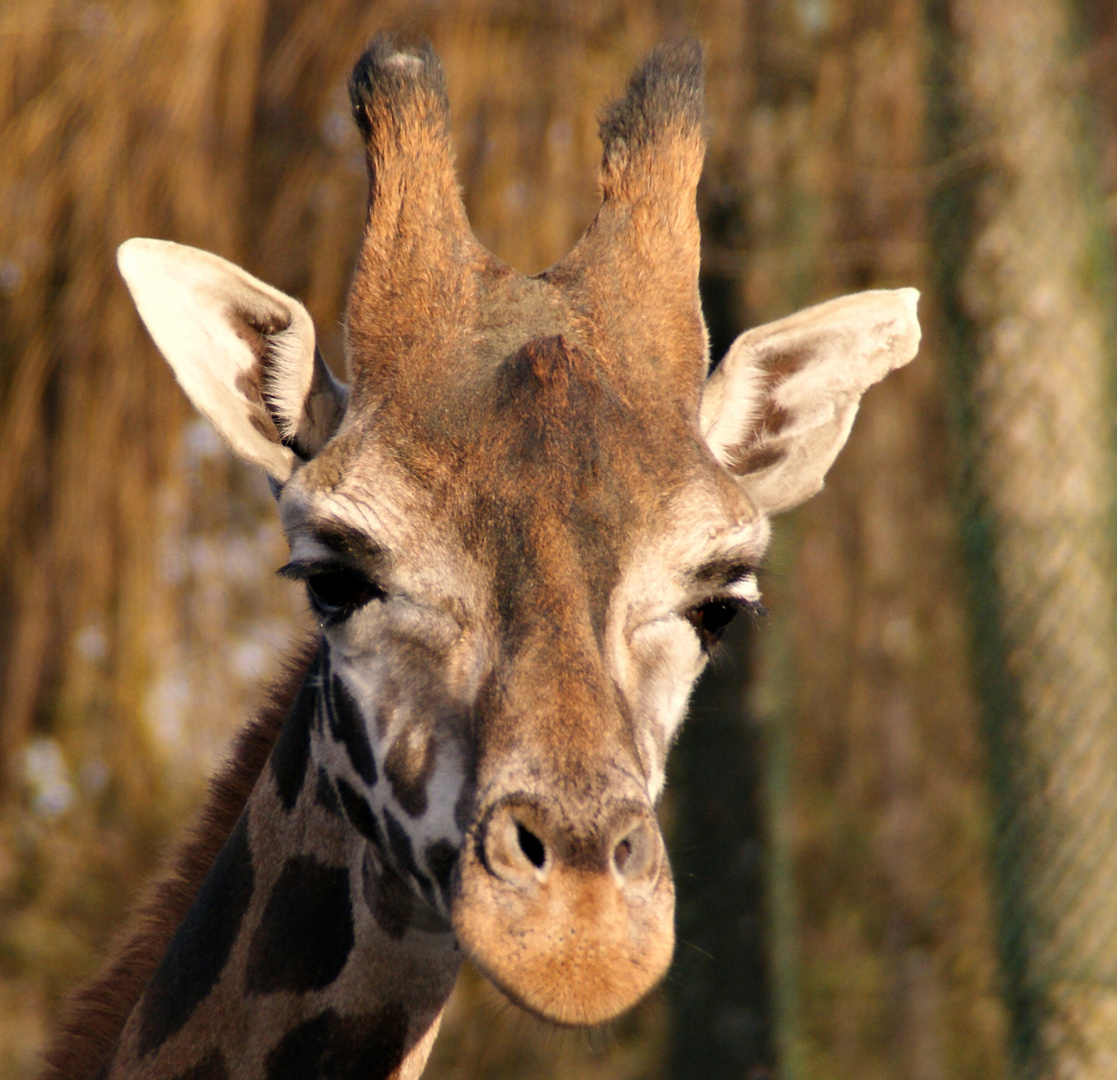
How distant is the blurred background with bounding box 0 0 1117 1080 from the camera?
6141mm

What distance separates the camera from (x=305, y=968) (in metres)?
3.31

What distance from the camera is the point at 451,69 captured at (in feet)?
24.8

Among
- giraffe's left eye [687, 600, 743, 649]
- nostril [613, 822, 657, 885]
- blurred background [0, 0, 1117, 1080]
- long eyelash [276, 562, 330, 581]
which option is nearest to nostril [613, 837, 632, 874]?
nostril [613, 822, 657, 885]

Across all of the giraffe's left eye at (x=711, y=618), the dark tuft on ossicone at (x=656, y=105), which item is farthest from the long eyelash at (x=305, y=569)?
the dark tuft on ossicone at (x=656, y=105)

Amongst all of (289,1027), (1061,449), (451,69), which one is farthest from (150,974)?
(451,69)

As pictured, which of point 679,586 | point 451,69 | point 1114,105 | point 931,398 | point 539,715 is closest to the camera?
point 539,715

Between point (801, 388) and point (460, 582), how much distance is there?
1412mm

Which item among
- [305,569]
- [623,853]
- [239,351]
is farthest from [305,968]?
[239,351]

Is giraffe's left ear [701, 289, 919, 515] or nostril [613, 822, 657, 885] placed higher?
giraffe's left ear [701, 289, 919, 515]

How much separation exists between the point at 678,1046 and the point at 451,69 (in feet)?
17.8

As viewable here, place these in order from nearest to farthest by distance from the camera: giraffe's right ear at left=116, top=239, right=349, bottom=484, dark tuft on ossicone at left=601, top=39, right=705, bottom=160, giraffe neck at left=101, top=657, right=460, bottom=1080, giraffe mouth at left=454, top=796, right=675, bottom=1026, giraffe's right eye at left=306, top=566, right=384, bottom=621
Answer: giraffe mouth at left=454, top=796, right=675, bottom=1026
giraffe's right eye at left=306, top=566, right=384, bottom=621
giraffe neck at left=101, top=657, right=460, bottom=1080
giraffe's right ear at left=116, top=239, right=349, bottom=484
dark tuft on ossicone at left=601, top=39, right=705, bottom=160

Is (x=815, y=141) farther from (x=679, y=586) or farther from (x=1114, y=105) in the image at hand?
(x=679, y=586)

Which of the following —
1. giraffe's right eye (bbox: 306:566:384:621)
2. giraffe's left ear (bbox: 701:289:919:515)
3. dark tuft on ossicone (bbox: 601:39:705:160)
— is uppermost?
dark tuft on ossicone (bbox: 601:39:705:160)

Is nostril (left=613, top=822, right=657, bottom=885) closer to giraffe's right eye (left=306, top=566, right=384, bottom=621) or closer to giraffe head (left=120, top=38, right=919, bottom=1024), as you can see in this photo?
giraffe head (left=120, top=38, right=919, bottom=1024)
